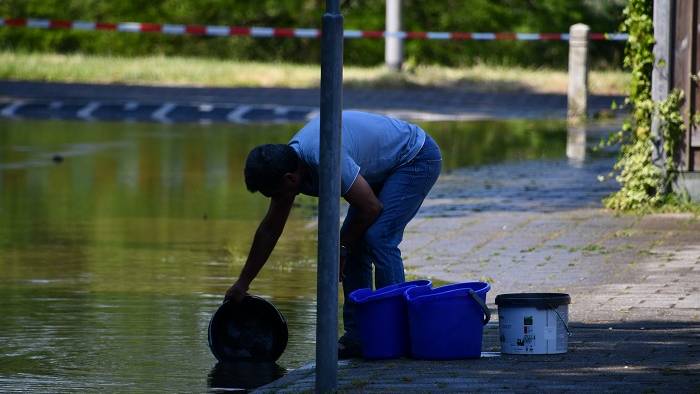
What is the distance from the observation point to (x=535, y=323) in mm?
7340

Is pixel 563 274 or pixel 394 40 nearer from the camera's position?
pixel 563 274

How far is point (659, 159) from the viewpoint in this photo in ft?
43.0

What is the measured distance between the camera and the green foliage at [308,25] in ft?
140

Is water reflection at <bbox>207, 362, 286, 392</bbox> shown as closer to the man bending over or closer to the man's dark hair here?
the man bending over

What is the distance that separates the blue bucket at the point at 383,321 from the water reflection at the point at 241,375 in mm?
446

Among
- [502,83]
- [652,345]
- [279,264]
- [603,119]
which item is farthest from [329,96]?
[502,83]

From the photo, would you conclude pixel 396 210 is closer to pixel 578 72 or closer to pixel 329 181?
pixel 329 181

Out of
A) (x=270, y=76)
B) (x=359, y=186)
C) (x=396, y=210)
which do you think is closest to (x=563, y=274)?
(x=396, y=210)

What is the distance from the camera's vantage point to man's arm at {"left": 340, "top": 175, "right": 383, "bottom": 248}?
7293mm

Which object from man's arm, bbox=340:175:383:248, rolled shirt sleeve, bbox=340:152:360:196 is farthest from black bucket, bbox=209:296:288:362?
rolled shirt sleeve, bbox=340:152:360:196

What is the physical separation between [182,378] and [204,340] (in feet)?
3.01

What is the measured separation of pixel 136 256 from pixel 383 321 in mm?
4187

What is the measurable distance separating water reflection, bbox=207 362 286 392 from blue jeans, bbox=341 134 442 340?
1.29 ft

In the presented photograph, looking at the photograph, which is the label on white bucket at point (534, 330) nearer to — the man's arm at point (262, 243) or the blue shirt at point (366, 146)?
the blue shirt at point (366, 146)
